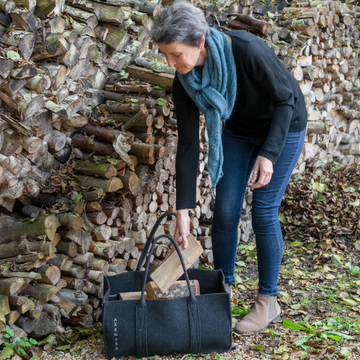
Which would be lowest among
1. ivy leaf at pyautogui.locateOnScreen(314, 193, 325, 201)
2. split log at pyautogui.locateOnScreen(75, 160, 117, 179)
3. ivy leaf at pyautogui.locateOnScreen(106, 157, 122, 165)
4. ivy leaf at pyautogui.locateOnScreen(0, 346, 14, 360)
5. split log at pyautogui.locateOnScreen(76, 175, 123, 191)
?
ivy leaf at pyautogui.locateOnScreen(0, 346, 14, 360)

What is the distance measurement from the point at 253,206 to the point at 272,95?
0.65 metres

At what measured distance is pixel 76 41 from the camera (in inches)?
109

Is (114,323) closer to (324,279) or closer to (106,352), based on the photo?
(106,352)

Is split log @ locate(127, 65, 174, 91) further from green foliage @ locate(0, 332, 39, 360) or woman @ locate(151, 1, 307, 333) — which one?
green foliage @ locate(0, 332, 39, 360)

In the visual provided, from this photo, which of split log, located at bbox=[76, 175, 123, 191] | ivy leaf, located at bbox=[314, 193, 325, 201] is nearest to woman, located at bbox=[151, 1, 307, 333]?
split log, located at bbox=[76, 175, 123, 191]

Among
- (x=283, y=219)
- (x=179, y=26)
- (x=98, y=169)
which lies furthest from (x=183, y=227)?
(x=283, y=219)

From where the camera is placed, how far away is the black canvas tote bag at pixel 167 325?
6.72 feet

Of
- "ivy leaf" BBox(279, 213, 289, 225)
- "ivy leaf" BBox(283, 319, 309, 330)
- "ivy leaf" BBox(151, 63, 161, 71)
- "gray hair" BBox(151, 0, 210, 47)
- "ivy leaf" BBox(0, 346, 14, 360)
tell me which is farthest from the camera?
"ivy leaf" BBox(279, 213, 289, 225)

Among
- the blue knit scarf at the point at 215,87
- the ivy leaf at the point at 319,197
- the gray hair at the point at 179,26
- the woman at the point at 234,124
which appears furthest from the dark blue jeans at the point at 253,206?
the ivy leaf at the point at 319,197

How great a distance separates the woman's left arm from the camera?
6.61 feet

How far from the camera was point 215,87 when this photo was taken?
211cm

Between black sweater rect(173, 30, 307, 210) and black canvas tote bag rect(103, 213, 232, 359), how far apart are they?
48cm

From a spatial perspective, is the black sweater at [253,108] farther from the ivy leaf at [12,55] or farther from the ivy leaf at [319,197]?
the ivy leaf at [319,197]

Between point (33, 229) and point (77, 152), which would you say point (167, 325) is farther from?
point (77, 152)
